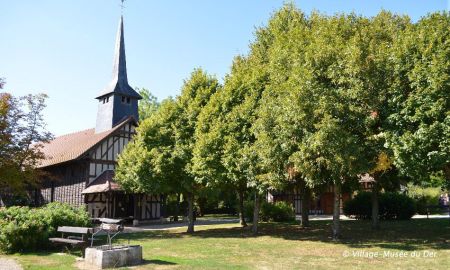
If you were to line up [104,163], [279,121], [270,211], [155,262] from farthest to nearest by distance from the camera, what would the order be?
[104,163] < [270,211] < [279,121] < [155,262]

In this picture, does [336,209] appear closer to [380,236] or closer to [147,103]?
[380,236]

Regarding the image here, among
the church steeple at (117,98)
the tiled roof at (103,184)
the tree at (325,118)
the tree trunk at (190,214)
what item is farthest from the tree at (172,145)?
the church steeple at (117,98)

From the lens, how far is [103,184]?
2912 cm

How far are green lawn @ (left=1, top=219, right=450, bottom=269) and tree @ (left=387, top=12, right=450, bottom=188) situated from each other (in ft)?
9.84

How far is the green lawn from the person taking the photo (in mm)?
11664

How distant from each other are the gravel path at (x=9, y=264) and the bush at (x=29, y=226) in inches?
53.8

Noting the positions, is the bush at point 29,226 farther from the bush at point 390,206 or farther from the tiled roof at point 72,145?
the bush at point 390,206

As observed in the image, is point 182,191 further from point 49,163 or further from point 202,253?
point 49,163

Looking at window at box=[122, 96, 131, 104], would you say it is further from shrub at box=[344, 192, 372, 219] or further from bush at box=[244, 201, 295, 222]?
shrub at box=[344, 192, 372, 219]

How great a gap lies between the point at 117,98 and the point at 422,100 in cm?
2523

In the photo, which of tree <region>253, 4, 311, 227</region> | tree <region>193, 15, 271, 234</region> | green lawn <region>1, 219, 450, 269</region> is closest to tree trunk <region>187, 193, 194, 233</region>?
tree <region>193, 15, 271, 234</region>

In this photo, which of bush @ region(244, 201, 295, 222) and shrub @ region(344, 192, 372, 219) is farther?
shrub @ region(344, 192, 372, 219)

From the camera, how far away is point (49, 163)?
107ft

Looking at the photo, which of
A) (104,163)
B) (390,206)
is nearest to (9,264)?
(104,163)
